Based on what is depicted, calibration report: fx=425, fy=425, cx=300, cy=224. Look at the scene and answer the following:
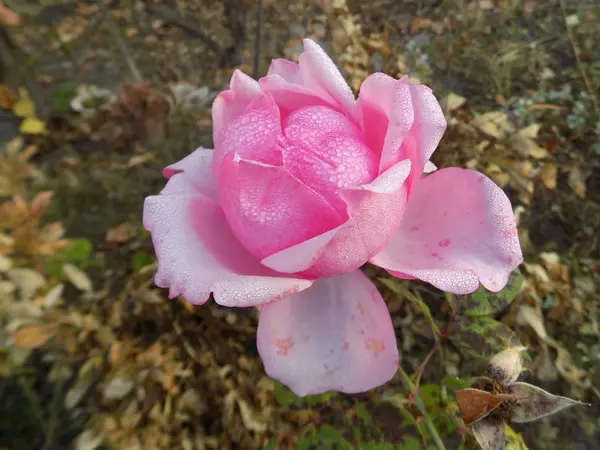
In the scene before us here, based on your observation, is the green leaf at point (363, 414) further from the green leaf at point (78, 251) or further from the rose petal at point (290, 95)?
the green leaf at point (78, 251)

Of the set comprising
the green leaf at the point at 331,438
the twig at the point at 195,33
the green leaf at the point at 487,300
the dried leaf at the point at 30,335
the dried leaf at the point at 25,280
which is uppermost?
the green leaf at the point at 487,300

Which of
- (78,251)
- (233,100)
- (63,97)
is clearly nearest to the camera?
(233,100)

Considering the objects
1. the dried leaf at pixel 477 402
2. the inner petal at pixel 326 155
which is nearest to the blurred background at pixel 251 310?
the dried leaf at pixel 477 402

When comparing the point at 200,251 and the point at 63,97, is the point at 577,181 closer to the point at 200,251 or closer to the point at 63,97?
the point at 200,251

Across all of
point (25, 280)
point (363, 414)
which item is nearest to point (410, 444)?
point (363, 414)

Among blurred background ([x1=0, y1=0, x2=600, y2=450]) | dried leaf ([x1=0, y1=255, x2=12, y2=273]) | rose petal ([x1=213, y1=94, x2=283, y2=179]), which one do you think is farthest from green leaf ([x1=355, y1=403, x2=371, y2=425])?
dried leaf ([x1=0, y1=255, x2=12, y2=273])

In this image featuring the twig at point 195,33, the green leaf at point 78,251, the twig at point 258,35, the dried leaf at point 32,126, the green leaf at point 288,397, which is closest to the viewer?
the green leaf at point 288,397
